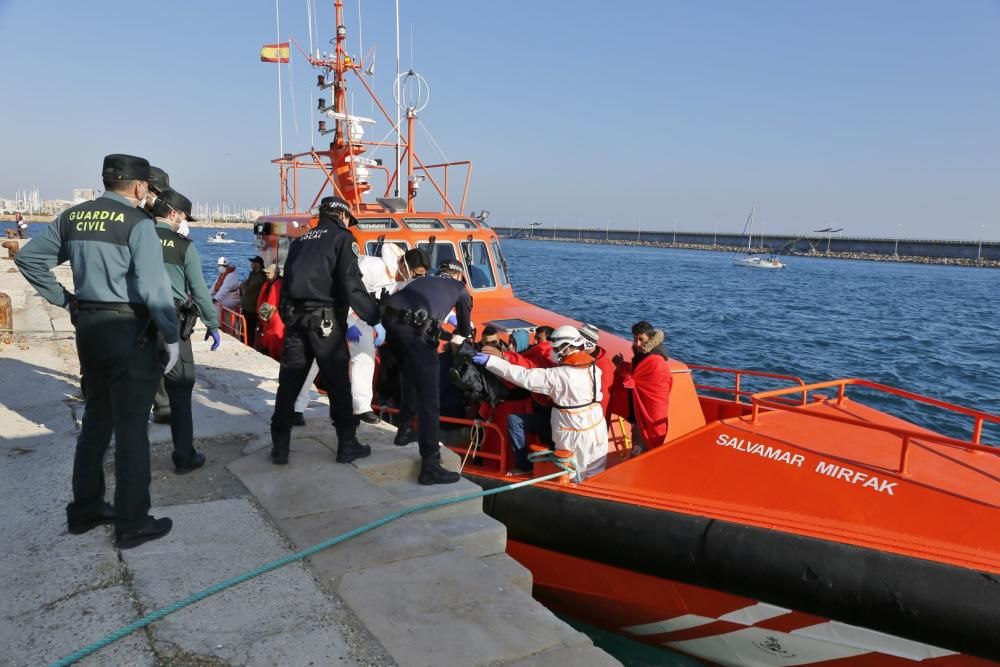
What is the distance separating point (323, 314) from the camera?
377 cm

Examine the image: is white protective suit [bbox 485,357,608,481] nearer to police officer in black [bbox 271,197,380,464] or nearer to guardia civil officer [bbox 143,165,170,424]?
police officer in black [bbox 271,197,380,464]

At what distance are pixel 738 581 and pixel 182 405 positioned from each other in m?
3.54

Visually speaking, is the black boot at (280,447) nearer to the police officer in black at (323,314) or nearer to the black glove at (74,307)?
the police officer in black at (323,314)

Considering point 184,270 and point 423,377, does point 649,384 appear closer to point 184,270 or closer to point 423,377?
point 423,377

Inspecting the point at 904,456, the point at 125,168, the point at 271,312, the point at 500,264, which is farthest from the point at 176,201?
the point at 904,456

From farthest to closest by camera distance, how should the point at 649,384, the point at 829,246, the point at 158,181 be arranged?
the point at 829,246 → the point at 649,384 → the point at 158,181

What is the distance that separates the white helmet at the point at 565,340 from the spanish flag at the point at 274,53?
33.1ft

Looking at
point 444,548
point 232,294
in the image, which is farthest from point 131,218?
point 232,294

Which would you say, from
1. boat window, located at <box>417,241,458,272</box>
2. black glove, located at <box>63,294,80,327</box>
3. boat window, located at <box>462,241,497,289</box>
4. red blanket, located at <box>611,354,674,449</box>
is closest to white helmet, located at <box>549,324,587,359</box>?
red blanket, located at <box>611,354,674,449</box>

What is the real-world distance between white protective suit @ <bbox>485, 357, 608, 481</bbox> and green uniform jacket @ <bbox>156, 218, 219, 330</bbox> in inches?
67.7

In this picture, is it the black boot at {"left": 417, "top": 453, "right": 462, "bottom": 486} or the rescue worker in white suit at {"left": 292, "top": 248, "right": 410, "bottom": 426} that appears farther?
the rescue worker in white suit at {"left": 292, "top": 248, "right": 410, "bottom": 426}

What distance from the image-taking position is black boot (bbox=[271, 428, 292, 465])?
388cm

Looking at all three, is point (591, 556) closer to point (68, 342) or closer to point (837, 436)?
point (837, 436)

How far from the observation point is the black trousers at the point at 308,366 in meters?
3.81
